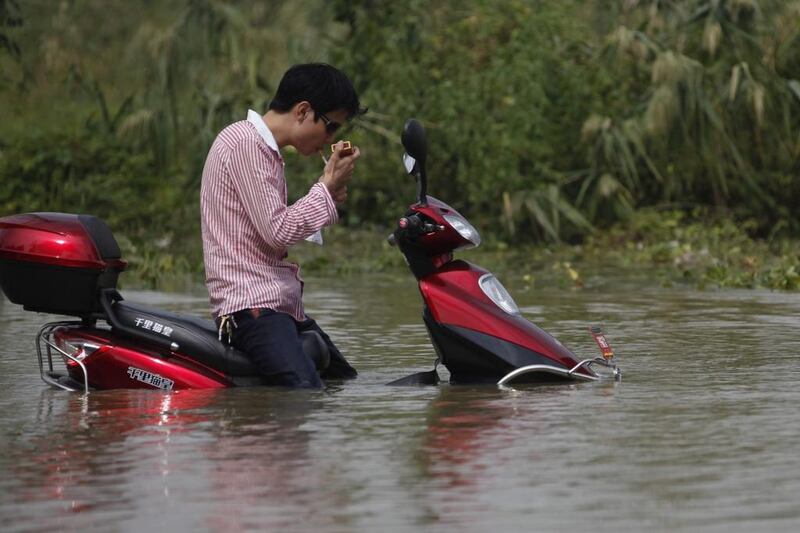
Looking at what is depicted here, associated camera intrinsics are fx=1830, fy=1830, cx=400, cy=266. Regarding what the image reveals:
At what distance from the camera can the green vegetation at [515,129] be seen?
1797 cm

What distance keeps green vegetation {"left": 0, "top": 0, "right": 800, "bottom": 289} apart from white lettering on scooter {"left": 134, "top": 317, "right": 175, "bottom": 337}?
30.3 feet

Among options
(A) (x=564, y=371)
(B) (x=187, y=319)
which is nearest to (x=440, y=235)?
(A) (x=564, y=371)

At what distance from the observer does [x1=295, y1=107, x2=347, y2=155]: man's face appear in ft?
24.3

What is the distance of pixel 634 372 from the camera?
817 centimetres

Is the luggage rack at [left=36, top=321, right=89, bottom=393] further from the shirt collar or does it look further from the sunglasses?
the sunglasses

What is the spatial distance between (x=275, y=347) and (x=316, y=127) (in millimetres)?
921

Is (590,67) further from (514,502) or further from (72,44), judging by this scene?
(514,502)

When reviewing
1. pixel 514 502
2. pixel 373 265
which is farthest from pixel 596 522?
pixel 373 265

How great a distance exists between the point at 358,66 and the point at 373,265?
13.4ft

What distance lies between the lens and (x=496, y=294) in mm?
7586

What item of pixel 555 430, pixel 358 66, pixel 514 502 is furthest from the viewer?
pixel 358 66

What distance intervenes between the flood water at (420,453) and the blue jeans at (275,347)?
74 mm

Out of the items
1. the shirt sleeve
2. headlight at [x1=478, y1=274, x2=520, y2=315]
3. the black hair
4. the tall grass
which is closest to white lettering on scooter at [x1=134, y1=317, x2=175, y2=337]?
the shirt sleeve

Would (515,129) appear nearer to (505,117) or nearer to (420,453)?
(505,117)
